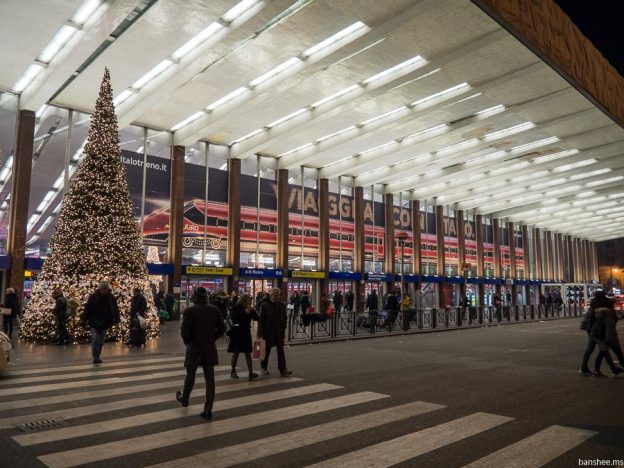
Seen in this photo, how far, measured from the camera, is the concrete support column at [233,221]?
29766mm

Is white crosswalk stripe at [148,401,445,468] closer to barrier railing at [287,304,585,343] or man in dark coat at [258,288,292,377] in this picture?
man in dark coat at [258,288,292,377]

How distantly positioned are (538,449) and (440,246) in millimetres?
41300

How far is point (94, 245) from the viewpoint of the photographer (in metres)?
14.8

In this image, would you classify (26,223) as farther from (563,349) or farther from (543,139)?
(543,139)

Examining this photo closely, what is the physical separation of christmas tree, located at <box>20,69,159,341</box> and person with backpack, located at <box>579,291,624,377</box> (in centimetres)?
1235

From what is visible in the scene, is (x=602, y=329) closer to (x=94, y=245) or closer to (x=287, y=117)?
(x=94, y=245)

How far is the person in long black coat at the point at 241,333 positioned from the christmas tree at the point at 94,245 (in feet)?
24.2

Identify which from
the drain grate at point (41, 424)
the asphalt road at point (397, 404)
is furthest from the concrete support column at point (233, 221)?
the drain grate at point (41, 424)

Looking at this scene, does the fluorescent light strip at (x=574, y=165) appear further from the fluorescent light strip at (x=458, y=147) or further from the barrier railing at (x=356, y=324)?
the barrier railing at (x=356, y=324)

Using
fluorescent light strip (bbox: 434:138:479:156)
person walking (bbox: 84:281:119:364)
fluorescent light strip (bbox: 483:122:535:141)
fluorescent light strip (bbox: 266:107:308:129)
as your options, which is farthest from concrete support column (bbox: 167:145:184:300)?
fluorescent light strip (bbox: 483:122:535:141)

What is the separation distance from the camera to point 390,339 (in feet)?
57.3

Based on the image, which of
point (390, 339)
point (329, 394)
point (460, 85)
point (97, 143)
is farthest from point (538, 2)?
point (329, 394)

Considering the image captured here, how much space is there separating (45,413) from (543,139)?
109 ft

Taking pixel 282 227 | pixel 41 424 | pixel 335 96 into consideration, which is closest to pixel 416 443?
pixel 41 424
